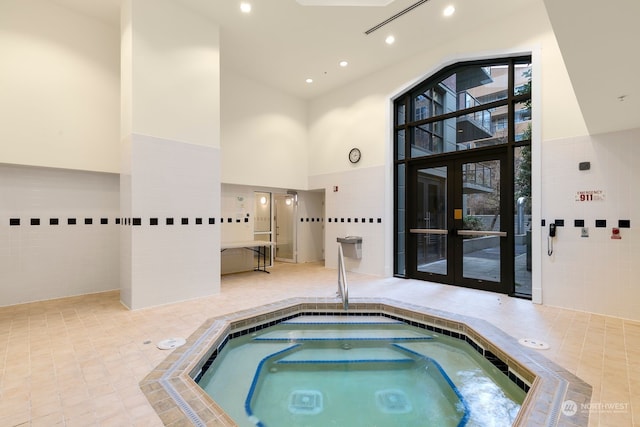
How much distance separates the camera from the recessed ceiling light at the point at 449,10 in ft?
13.0

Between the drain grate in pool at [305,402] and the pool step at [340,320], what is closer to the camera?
the drain grate in pool at [305,402]

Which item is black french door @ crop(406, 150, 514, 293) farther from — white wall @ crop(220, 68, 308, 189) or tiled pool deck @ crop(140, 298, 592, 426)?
white wall @ crop(220, 68, 308, 189)

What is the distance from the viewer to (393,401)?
2266 mm

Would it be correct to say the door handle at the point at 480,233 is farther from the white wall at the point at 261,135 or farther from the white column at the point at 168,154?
the white column at the point at 168,154

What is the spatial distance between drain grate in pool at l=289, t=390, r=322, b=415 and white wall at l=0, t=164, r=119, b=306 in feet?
13.1

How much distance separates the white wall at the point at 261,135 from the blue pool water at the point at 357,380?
371 cm

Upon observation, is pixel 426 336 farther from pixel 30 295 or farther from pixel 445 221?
pixel 30 295

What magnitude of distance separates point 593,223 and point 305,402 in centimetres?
398

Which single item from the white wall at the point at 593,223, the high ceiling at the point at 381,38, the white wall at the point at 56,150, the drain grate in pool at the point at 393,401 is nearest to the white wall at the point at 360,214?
the high ceiling at the point at 381,38

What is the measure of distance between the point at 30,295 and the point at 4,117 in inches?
94.8

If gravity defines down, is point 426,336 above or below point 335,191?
below

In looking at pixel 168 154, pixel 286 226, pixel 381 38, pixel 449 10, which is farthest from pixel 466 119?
pixel 286 226

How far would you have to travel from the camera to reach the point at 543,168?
389cm

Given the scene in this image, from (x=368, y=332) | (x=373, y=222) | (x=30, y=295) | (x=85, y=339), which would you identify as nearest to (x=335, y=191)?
(x=373, y=222)
